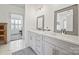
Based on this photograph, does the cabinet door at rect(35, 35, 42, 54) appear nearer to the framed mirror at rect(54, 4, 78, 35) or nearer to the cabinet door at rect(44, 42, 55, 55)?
the cabinet door at rect(44, 42, 55, 55)

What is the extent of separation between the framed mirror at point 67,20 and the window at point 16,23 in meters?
0.69

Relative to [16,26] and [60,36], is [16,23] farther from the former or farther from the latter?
[60,36]

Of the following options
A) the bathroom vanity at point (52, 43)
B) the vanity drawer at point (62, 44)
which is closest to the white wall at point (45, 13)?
the bathroom vanity at point (52, 43)

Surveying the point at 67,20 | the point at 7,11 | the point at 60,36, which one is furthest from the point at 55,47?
the point at 7,11

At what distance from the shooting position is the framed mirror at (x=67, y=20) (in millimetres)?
1633

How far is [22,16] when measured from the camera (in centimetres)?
190

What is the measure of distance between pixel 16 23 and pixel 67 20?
3.17 ft

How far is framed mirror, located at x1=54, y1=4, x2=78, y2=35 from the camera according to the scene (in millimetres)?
1633

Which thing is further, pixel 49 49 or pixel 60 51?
pixel 49 49

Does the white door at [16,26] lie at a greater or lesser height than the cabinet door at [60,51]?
greater

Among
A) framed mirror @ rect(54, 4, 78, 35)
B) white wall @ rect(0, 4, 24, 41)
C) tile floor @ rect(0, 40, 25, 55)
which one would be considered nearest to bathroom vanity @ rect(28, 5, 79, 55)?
framed mirror @ rect(54, 4, 78, 35)

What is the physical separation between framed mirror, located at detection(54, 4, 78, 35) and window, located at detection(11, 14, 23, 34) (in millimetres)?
688

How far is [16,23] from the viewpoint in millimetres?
1884

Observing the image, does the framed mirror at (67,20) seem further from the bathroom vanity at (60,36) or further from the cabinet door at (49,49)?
the cabinet door at (49,49)
